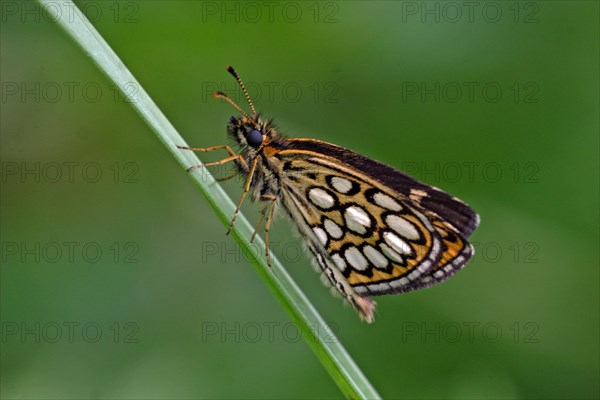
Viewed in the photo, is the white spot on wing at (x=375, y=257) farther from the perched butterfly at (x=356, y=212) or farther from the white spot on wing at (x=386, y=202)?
the white spot on wing at (x=386, y=202)

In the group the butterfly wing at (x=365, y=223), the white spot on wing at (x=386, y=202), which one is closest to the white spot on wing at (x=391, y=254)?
the butterfly wing at (x=365, y=223)

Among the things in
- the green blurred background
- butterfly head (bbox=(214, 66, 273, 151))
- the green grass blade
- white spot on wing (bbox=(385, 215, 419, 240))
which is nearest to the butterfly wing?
white spot on wing (bbox=(385, 215, 419, 240))

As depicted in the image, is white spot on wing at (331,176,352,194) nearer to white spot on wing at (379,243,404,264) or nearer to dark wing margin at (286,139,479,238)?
dark wing margin at (286,139,479,238)

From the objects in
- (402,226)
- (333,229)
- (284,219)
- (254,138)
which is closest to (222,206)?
(254,138)

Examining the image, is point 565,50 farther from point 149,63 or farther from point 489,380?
point 149,63

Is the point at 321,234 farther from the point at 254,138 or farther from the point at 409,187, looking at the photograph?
the point at 254,138

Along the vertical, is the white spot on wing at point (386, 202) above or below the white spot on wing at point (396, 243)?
above
